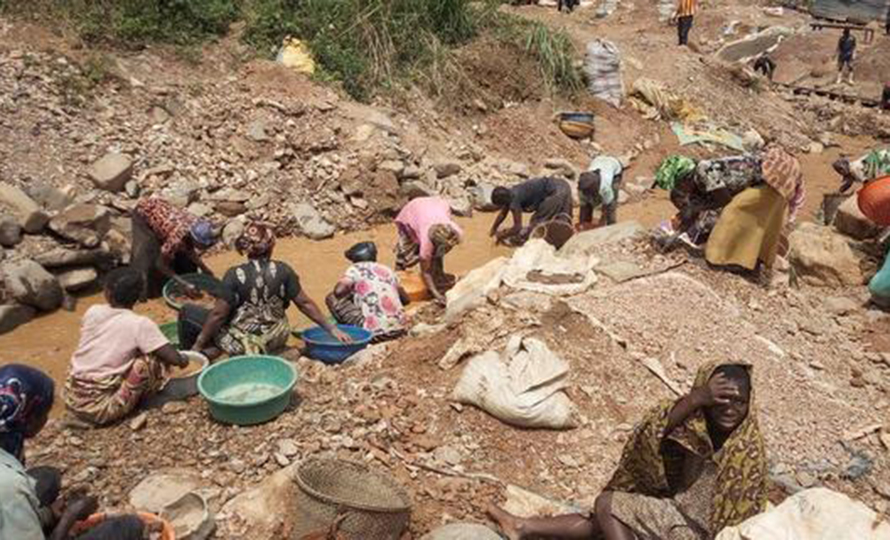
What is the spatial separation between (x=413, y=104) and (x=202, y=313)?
6111mm

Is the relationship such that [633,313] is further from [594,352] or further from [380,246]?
[380,246]

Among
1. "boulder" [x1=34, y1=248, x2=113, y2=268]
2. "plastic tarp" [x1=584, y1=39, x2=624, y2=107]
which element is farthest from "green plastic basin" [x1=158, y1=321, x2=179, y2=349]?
"plastic tarp" [x1=584, y1=39, x2=624, y2=107]

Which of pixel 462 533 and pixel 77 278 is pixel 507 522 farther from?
pixel 77 278

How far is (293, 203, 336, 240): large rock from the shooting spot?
25.1ft

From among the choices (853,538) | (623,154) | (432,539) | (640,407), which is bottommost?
(623,154)

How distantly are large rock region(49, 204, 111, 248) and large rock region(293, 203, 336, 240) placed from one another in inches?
75.5

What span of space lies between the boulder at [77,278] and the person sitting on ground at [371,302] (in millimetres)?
2095

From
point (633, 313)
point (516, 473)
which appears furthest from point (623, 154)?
point (516, 473)

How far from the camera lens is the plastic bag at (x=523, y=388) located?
3.94 m

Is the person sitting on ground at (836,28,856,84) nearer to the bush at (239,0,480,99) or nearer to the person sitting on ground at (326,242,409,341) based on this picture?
the bush at (239,0,480,99)

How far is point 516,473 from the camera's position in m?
3.75

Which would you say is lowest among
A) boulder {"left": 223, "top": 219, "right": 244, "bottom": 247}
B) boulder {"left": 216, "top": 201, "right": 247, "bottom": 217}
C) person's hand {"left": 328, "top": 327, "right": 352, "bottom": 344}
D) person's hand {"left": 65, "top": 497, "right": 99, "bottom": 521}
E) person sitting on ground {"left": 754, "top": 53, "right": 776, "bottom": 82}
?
person sitting on ground {"left": 754, "top": 53, "right": 776, "bottom": 82}

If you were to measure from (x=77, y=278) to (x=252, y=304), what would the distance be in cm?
221

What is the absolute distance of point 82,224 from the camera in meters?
6.14
